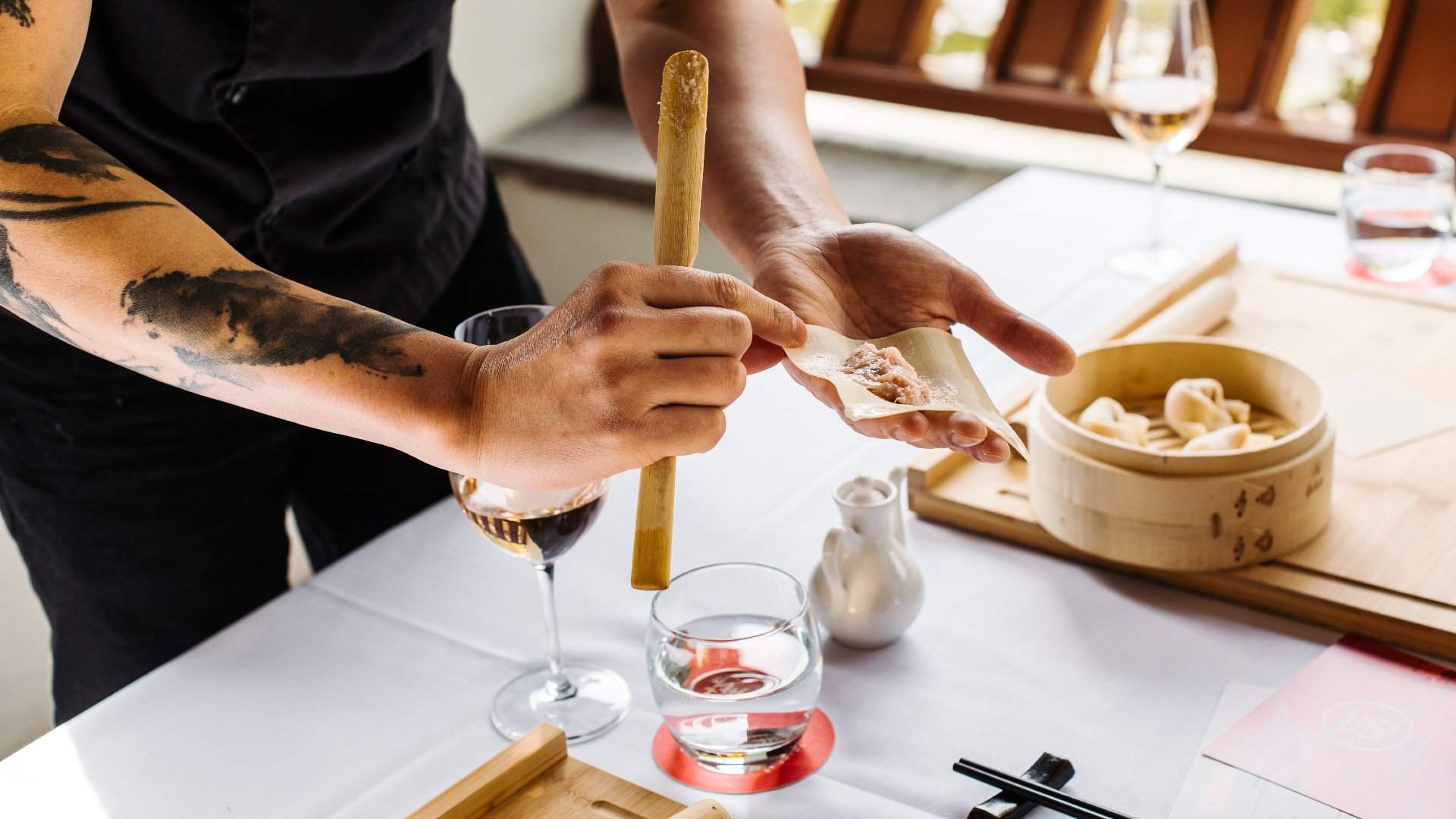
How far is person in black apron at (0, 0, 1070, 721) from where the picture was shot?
0.91 meters

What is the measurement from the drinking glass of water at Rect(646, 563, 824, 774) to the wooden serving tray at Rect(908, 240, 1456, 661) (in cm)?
36

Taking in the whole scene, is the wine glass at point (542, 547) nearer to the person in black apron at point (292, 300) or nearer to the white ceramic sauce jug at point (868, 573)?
the person in black apron at point (292, 300)

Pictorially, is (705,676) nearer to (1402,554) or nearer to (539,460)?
(539,460)

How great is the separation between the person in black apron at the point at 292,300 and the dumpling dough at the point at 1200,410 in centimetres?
26

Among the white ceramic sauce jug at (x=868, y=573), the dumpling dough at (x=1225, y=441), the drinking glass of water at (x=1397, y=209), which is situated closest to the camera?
the white ceramic sauce jug at (x=868, y=573)

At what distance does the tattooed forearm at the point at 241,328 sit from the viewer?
0.93 metres

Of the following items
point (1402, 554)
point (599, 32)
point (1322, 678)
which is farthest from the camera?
point (599, 32)

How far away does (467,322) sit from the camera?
42.4 inches

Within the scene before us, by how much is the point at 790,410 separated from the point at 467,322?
Result: 55 centimetres

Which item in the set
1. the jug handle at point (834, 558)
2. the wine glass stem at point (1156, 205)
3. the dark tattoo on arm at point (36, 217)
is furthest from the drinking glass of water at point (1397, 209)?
the dark tattoo on arm at point (36, 217)

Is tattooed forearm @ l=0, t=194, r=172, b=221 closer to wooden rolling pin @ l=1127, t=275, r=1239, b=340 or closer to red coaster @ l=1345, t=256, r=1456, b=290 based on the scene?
wooden rolling pin @ l=1127, t=275, r=1239, b=340

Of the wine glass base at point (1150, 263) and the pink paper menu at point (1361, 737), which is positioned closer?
the pink paper menu at point (1361, 737)

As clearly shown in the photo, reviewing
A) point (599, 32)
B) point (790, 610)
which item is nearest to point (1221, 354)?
point (790, 610)

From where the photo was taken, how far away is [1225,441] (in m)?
1.21
